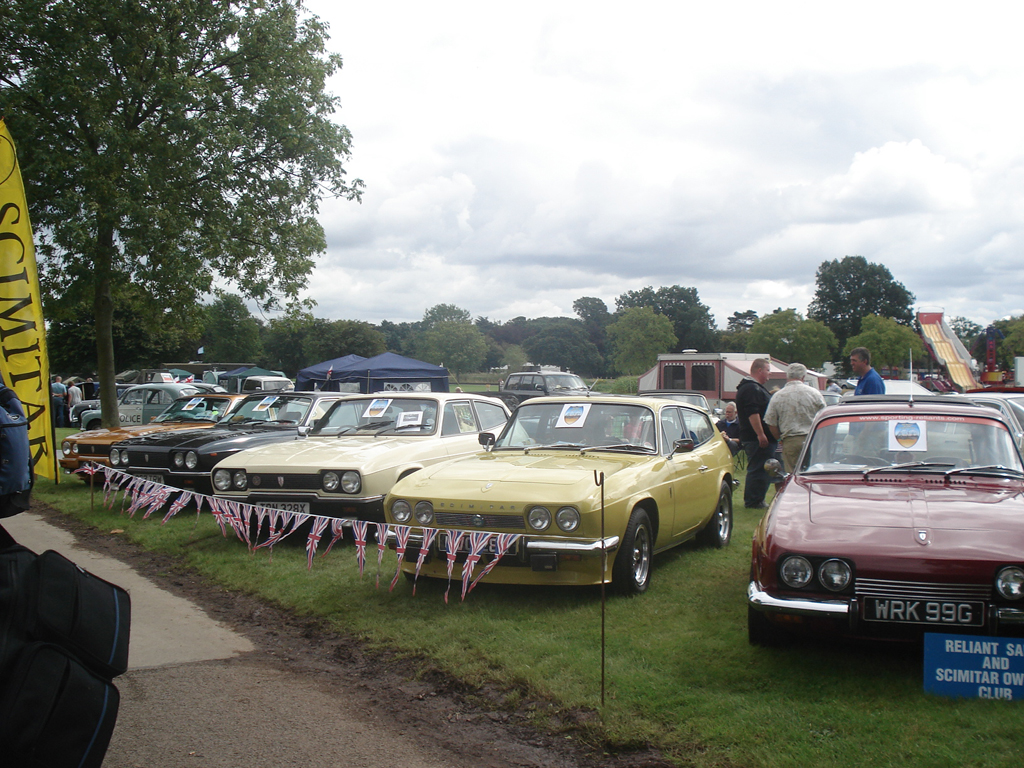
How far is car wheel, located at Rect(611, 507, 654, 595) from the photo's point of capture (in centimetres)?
548

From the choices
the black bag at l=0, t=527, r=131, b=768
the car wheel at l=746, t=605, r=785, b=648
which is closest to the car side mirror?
the car wheel at l=746, t=605, r=785, b=648


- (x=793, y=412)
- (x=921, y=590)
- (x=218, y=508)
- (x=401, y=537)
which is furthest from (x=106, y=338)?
(x=921, y=590)

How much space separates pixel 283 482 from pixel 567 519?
3.63m

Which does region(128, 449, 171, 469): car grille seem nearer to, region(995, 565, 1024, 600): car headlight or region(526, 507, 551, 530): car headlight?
region(526, 507, 551, 530): car headlight

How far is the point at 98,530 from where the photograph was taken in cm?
925

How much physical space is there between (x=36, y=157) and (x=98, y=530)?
24.9ft

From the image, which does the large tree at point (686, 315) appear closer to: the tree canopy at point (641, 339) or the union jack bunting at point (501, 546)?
the tree canopy at point (641, 339)

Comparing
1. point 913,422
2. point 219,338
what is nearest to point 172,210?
point 913,422

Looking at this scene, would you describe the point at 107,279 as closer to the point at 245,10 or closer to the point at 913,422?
the point at 245,10

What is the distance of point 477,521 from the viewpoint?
5.40 meters

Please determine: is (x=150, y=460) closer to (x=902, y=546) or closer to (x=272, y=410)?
(x=272, y=410)

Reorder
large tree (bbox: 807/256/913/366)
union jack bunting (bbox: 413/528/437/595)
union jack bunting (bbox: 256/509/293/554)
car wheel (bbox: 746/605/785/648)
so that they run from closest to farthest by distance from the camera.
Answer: car wheel (bbox: 746/605/785/648) < union jack bunting (bbox: 413/528/437/595) < union jack bunting (bbox: 256/509/293/554) < large tree (bbox: 807/256/913/366)

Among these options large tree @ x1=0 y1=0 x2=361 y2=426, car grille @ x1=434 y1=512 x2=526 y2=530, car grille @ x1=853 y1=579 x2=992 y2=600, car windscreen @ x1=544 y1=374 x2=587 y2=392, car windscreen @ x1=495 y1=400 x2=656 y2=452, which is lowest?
car grille @ x1=853 y1=579 x2=992 y2=600

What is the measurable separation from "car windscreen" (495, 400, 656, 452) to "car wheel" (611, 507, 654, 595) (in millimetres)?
846
